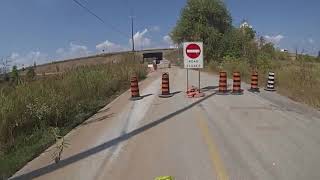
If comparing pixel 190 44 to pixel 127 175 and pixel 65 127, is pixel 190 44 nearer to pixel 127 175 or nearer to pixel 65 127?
pixel 65 127

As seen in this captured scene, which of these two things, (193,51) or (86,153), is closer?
(86,153)

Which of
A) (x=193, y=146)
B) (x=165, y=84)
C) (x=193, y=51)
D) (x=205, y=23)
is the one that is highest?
(x=205, y=23)

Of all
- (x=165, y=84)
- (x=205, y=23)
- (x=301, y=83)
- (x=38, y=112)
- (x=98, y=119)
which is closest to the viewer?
(x=38, y=112)

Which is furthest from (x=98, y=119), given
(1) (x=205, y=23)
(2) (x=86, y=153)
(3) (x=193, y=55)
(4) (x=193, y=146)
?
(1) (x=205, y=23)

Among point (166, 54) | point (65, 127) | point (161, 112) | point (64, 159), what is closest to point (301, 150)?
point (64, 159)

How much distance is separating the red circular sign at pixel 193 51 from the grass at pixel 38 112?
4.76 metres

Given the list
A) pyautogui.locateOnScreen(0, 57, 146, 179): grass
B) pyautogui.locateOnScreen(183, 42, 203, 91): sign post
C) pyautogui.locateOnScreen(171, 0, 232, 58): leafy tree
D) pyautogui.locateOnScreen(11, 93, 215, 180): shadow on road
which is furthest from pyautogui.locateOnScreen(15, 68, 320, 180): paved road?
pyautogui.locateOnScreen(171, 0, 232, 58): leafy tree

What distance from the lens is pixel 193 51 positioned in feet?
65.8

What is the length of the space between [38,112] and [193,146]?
19.1 feet

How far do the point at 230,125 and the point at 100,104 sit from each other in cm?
868

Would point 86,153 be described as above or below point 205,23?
below

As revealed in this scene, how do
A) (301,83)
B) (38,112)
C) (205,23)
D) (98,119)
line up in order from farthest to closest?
(205,23)
(301,83)
(98,119)
(38,112)

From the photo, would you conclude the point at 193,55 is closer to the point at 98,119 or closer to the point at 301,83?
the point at 98,119

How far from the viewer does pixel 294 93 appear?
20.7 m
